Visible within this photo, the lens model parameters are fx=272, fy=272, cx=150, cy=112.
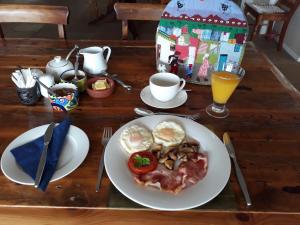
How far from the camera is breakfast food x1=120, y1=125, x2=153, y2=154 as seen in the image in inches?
26.9

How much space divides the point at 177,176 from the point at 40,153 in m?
0.34

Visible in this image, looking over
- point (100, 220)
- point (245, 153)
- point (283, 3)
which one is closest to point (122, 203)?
point (100, 220)

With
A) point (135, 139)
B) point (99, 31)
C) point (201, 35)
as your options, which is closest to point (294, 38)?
point (99, 31)

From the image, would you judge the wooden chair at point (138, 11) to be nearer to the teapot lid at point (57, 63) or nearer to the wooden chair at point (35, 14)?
the wooden chair at point (35, 14)

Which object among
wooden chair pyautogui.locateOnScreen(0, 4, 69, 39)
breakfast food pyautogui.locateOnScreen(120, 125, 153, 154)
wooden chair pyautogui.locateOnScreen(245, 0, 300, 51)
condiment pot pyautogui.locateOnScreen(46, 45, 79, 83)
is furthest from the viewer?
wooden chair pyautogui.locateOnScreen(245, 0, 300, 51)

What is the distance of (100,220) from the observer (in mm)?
557

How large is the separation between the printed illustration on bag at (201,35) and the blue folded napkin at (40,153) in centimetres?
48

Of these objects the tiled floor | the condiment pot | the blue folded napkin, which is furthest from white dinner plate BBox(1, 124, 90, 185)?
the tiled floor

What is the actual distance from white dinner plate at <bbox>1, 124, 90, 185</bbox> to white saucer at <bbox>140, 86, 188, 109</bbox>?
0.80 feet

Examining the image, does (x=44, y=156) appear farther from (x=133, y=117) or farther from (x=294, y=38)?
(x=294, y=38)

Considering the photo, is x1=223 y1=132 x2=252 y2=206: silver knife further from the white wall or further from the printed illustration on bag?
the white wall

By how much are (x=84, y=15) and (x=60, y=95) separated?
128 inches

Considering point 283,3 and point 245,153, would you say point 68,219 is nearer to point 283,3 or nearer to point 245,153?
point 245,153

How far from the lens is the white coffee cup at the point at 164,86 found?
845 mm
